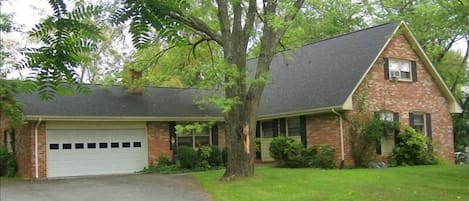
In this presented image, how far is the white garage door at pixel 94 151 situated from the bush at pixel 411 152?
10252mm

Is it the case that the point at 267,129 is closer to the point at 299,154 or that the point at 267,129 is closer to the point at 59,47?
the point at 299,154

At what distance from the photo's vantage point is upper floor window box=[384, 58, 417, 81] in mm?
23594

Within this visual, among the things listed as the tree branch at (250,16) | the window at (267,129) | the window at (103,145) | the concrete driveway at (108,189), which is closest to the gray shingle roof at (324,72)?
the window at (267,129)

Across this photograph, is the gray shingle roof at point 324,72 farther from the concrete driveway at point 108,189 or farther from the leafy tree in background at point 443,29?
the concrete driveway at point 108,189

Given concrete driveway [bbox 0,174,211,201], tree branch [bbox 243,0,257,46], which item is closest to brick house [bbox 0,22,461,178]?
concrete driveway [bbox 0,174,211,201]

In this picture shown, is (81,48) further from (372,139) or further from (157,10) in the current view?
(372,139)

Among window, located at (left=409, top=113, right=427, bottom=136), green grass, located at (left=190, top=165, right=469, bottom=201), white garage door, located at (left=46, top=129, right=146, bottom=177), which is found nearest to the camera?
green grass, located at (left=190, top=165, right=469, bottom=201)

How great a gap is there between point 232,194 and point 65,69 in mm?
12993

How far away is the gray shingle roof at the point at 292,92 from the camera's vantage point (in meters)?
22.4

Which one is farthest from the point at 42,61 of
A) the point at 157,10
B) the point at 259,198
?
the point at 259,198

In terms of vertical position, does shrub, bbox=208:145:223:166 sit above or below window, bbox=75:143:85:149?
below

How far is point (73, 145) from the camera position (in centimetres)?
2277

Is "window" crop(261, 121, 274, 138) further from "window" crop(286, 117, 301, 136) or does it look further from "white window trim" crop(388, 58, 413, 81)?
"white window trim" crop(388, 58, 413, 81)

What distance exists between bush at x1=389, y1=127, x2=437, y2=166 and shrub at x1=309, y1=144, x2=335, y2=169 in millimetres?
2418
